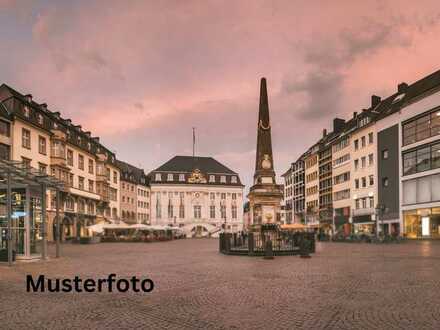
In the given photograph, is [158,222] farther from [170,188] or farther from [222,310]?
[222,310]

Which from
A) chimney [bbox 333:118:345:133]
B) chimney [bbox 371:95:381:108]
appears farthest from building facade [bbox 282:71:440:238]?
chimney [bbox 333:118:345:133]

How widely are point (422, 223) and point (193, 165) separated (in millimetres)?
74393

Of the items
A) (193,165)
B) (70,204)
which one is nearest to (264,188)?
(70,204)

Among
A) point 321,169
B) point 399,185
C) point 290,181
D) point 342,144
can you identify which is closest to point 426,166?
point 399,185

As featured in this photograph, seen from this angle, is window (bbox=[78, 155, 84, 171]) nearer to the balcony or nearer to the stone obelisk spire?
the stone obelisk spire

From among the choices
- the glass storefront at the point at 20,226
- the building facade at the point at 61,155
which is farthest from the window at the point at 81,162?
the glass storefront at the point at 20,226

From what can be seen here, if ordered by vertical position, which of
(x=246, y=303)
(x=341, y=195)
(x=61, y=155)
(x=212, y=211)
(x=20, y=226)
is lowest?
(x=212, y=211)

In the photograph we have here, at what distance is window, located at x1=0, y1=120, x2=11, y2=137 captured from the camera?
154 ft

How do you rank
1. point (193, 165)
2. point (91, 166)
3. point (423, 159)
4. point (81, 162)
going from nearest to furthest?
point (423, 159)
point (81, 162)
point (91, 166)
point (193, 165)

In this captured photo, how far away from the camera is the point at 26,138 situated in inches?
2019

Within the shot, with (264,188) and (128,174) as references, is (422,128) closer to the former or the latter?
(264,188)

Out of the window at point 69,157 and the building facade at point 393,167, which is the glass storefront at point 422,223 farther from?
the window at point 69,157

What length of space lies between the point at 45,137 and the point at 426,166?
43.0m

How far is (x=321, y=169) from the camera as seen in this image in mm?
91562
